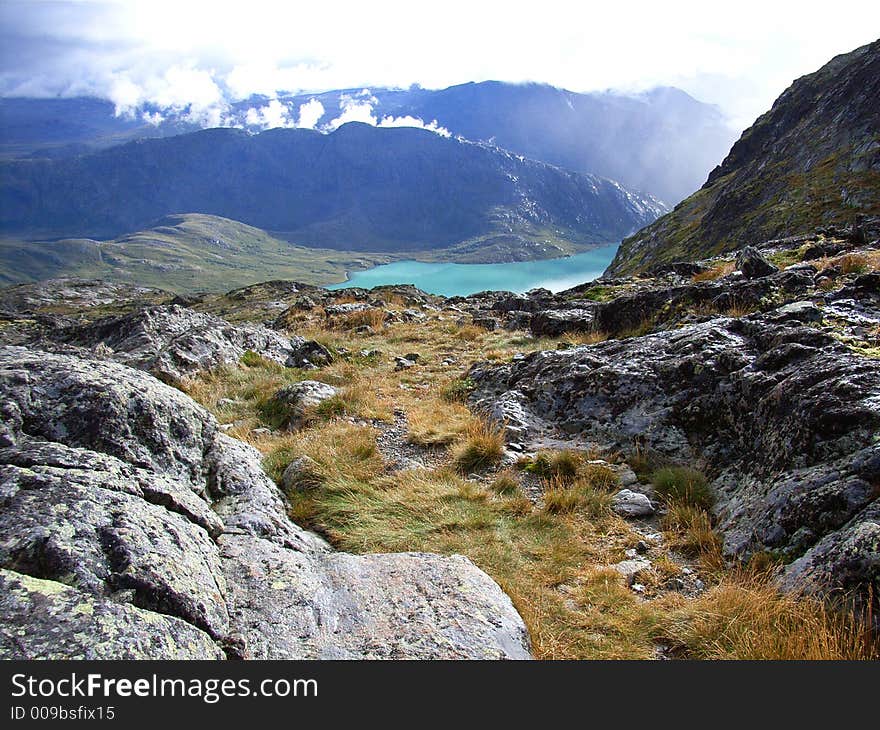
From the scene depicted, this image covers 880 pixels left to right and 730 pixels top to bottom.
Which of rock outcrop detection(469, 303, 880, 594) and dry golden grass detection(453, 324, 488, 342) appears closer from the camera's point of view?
rock outcrop detection(469, 303, 880, 594)

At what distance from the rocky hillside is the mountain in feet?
177

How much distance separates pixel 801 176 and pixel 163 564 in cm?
8573

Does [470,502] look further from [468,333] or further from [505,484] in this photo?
[468,333]

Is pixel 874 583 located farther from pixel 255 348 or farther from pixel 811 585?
pixel 255 348

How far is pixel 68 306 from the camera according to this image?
15388 cm

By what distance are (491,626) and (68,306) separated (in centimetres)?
18771

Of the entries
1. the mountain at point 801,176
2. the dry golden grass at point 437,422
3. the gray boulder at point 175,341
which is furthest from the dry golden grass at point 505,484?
the mountain at point 801,176

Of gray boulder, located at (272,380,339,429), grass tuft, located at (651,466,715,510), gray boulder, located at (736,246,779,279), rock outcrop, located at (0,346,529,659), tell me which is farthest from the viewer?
gray boulder, located at (736,246,779,279)

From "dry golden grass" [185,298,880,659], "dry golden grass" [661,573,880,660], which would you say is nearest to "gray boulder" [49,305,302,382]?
"dry golden grass" [185,298,880,659]

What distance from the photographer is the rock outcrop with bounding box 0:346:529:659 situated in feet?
11.6

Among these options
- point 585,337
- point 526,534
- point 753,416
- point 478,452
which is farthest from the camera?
point 585,337

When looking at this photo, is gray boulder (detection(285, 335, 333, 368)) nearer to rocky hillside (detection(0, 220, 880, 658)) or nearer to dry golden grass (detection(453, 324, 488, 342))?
rocky hillside (detection(0, 220, 880, 658))

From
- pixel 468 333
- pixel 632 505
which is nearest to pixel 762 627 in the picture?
pixel 632 505

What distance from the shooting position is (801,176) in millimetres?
68188
